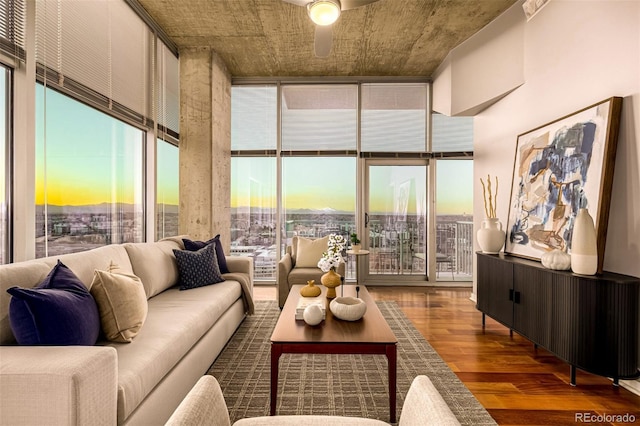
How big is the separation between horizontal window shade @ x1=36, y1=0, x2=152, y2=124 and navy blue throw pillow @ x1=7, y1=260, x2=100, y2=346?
1852 mm

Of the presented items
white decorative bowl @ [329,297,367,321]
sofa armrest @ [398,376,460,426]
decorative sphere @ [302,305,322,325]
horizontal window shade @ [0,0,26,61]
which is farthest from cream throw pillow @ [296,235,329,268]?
sofa armrest @ [398,376,460,426]

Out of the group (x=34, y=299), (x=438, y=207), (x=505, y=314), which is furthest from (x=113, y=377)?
(x=438, y=207)

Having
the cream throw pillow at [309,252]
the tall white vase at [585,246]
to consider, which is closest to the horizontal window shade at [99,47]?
the cream throw pillow at [309,252]

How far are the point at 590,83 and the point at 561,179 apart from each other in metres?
0.77

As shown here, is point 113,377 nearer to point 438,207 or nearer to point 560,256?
point 560,256

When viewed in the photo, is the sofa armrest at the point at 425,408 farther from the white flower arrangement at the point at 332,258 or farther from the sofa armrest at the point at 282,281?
the sofa armrest at the point at 282,281

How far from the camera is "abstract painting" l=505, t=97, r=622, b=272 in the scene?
2.43 m

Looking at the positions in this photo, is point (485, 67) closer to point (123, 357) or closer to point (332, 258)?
point (332, 258)

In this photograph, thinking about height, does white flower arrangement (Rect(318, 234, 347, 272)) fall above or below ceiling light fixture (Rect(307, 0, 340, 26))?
below

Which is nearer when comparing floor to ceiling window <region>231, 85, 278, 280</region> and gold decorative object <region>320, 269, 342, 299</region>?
gold decorative object <region>320, 269, 342, 299</region>

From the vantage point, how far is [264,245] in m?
5.70

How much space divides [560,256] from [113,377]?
2.89 metres

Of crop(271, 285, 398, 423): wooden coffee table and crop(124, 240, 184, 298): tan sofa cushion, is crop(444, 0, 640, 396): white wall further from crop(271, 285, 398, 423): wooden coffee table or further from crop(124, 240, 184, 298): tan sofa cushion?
crop(124, 240, 184, 298): tan sofa cushion

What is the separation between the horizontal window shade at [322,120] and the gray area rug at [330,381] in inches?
131
